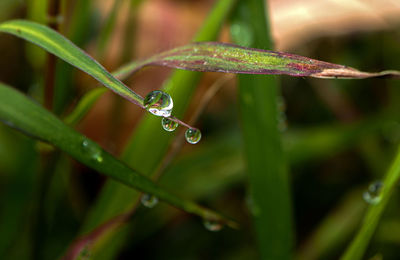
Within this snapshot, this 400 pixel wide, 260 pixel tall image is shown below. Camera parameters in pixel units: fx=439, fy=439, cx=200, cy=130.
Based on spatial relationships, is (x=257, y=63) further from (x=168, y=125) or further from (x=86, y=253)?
(x=86, y=253)

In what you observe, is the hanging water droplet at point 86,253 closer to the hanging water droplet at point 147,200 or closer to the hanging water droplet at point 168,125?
the hanging water droplet at point 147,200

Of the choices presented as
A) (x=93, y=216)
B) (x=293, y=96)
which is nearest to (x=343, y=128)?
(x=293, y=96)

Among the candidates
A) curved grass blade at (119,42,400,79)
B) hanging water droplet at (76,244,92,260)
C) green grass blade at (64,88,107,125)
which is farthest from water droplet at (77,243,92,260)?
curved grass blade at (119,42,400,79)

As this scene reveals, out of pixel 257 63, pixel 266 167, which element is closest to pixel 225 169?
pixel 266 167

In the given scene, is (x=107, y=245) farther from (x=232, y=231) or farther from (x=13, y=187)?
(x=232, y=231)

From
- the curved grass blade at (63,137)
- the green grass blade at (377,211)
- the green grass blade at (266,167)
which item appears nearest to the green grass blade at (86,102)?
the curved grass blade at (63,137)

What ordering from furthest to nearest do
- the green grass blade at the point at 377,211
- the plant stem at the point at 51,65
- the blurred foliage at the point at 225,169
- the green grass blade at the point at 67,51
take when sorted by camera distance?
1. the blurred foliage at the point at 225,169
2. the plant stem at the point at 51,65
3. the green grass blade at the point at 377,211
4. the green grass blade at the point at 67,51

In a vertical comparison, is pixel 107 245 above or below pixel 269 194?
below
